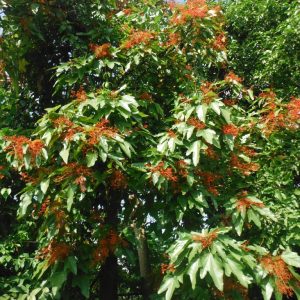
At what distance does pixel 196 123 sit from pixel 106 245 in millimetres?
1102

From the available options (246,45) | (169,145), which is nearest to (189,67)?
(169,145)

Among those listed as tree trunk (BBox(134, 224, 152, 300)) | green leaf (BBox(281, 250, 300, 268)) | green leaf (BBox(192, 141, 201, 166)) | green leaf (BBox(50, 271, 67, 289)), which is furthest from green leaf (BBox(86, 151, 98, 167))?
tree trunk (BBox(134, 224, 152, 300))

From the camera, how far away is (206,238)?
2.57 m

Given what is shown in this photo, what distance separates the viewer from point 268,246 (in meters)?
3.24

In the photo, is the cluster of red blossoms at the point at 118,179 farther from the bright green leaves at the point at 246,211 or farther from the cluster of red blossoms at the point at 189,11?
the cluster of red blossoms at the point at 189,11

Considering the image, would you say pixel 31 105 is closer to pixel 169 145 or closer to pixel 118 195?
pixel 118 195

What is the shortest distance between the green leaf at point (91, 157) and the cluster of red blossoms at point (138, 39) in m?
1.33

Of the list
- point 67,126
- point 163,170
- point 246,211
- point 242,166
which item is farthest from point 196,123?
point 67,126

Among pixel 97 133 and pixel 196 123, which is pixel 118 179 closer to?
pixel 97 133

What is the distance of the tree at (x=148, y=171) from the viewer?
2826mm

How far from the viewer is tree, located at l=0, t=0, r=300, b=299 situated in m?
2.83

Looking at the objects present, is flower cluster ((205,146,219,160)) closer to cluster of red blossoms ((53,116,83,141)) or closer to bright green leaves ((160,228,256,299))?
bright green leaves ((160,228,256,299))

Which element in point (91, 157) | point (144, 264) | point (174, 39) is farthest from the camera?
point (144, 264)

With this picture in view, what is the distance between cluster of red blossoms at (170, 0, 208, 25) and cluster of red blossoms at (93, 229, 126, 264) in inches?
74.0
